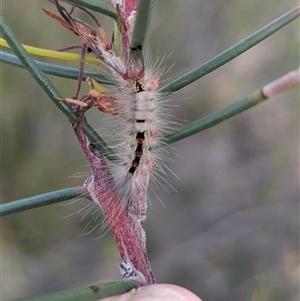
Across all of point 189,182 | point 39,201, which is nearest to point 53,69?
point 39,201

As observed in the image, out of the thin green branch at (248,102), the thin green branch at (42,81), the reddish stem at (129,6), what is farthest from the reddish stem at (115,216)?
the reddish stem at (129,6)

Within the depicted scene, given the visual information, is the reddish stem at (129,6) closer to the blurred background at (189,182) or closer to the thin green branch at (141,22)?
the thin green branch at (141,22)

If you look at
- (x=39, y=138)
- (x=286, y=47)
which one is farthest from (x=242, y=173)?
(x=39, y=138)

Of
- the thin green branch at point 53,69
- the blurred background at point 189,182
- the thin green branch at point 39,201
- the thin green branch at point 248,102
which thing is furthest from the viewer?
the blurred background at point 189,182

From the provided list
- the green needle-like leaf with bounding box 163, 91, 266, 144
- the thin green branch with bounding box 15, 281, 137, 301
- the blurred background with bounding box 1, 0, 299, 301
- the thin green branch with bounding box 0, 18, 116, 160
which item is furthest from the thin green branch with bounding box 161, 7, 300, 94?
the blurred background with bounding box 1, 0, 299, 301

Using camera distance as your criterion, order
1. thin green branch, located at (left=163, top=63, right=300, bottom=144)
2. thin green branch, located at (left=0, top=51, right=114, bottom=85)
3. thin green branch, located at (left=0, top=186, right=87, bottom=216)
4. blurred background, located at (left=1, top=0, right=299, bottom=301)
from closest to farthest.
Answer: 1. thin green branch, located at (left=163, top=63, right=300, bottom=144)
2. thin green branch, located at (left=0, top=186, right=87, bottom=216)
3. thin green branch, located at (left=0, top=51, right=114, bottom=85)
4. blurred background, located at (left=1, top=0, right=299, bottom=301)

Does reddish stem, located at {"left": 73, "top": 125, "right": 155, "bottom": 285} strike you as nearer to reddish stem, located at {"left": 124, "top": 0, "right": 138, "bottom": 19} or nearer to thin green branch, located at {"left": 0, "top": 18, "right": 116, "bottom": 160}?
thin green branch, located at {"left": 0, "top": 18, "right": 116, "bottom": 160}
